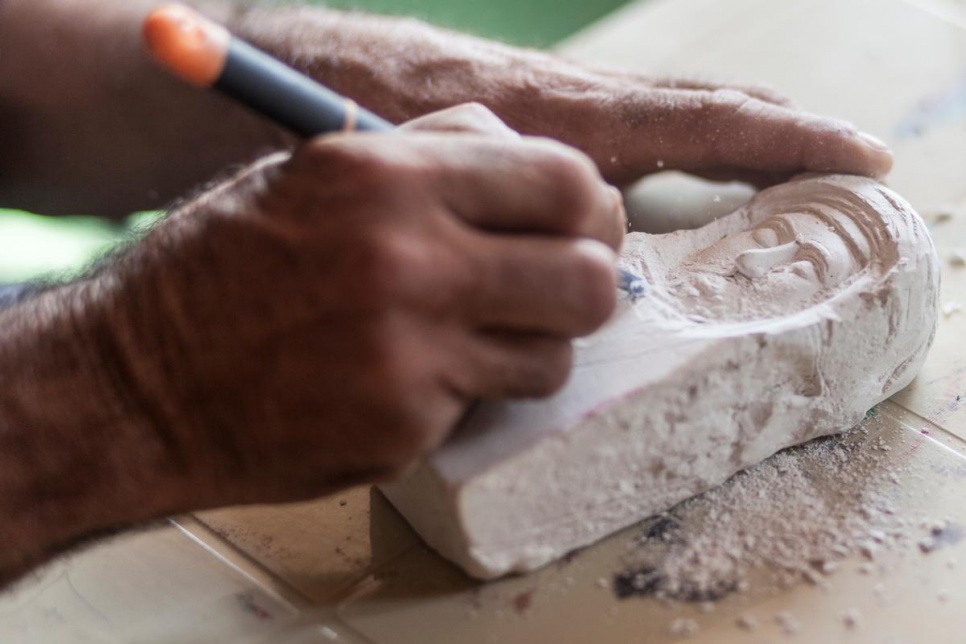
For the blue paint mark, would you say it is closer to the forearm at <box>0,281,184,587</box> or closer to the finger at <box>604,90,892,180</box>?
the finger at <box>604,90,892,180</box>

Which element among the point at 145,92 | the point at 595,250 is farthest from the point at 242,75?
the point at 145,92

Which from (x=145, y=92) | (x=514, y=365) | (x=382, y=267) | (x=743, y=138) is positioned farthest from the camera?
(x=145, y=92)

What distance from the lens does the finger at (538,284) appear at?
91cm

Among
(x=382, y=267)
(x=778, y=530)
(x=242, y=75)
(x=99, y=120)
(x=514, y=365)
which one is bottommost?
(x=778, y=530)

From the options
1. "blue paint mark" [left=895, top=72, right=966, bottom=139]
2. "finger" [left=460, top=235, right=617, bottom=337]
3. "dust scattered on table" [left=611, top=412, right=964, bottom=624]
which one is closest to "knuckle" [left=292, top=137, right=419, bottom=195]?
"finger" [left=460, top=235, right=617, bottom=337]

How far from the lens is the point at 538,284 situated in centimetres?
93

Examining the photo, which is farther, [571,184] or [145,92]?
[145,92]

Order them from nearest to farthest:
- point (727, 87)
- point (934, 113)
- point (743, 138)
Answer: point (743, 138) < point (727, 87) < point (934, 113)

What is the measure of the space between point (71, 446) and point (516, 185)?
568 mm

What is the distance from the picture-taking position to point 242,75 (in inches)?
38.0

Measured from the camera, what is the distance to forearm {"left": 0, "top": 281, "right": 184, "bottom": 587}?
39.4 inches

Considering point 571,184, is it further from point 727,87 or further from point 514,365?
point 727,87

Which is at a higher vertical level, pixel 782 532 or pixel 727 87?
pixel 727 87

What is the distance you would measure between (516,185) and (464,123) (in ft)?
0.63
